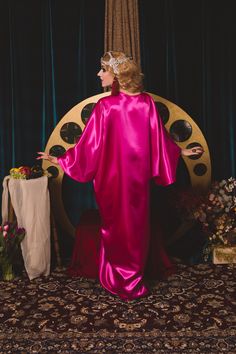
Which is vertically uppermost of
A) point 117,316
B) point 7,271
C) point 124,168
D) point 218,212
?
point 124,168

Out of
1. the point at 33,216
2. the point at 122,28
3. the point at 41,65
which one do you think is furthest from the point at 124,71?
the point at 33,216

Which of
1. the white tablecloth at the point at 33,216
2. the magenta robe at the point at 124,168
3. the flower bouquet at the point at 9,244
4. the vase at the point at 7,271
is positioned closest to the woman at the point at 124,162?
the magenta robe at the point at 124,168

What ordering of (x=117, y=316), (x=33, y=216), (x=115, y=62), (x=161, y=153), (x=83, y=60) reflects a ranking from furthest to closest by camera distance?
(x=83, y=60), (x=33, y=216), (x=161, y=153), (x=115, y=62), (x=117, y=316)

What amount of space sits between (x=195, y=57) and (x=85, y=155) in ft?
4.97

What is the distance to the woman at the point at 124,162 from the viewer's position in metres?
3.28

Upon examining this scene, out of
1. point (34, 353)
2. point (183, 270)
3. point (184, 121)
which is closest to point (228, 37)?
point (184, 121)

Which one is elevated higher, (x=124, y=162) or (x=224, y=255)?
(x=124, y=162)

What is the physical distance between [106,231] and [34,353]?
0.99 m

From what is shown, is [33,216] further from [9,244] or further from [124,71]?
[124,71]

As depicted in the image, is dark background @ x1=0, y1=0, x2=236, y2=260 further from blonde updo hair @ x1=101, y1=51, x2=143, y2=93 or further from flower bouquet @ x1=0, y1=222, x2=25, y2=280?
blonde updo hair @ x1=101, y1=51, x2=143, y2=93

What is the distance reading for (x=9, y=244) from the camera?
3721mm

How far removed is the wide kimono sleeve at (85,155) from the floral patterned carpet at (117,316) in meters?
0.86

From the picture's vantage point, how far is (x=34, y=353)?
274 cm

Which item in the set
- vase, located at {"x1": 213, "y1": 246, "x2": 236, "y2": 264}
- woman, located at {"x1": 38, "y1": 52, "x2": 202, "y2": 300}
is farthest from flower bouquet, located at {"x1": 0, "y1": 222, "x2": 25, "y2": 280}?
vase, located at {"x1": 213, "y1": 246, "x2": 236, "y2": 264}
